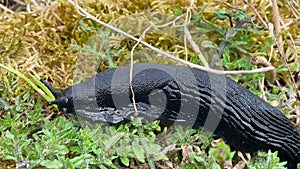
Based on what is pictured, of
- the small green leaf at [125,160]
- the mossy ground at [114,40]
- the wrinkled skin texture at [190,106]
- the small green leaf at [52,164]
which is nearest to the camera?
the small green leaf at [52,164]

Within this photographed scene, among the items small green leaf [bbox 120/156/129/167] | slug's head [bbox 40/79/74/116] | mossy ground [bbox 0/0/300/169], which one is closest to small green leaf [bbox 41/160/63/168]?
small green leaf [bbox 120/156/129/167]

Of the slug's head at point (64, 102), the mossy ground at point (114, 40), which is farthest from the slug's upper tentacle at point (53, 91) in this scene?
the mossy ground at point (114, 40)

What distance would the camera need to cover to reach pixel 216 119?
6.63 feet

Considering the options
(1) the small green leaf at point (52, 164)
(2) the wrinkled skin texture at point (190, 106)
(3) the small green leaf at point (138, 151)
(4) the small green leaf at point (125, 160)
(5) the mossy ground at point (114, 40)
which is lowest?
(4) the small green leaf at point (125, 160)

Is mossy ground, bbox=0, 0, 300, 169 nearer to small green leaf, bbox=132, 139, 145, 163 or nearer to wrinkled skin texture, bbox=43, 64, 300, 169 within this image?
wrinkled skin texture, bbox=43, 64, 300, 169

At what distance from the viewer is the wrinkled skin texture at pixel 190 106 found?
2.01 meters

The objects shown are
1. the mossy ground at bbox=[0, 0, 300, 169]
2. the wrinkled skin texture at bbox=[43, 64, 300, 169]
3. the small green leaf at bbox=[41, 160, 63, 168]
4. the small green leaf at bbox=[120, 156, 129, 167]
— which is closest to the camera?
the small green leaf at bbox=[41, 160, 63, 168]

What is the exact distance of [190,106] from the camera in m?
2.04

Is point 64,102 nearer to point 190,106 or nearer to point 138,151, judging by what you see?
point 138,151

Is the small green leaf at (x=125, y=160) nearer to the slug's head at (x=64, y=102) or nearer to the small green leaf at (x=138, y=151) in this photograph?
the small green leaf at (x=138, y=151)

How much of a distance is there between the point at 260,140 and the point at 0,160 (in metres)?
1.19

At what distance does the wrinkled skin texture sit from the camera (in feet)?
6.60

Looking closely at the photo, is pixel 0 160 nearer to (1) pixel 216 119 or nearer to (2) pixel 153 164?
(2) pixel 153 164

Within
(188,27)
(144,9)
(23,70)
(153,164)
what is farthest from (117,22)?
(153,164)
